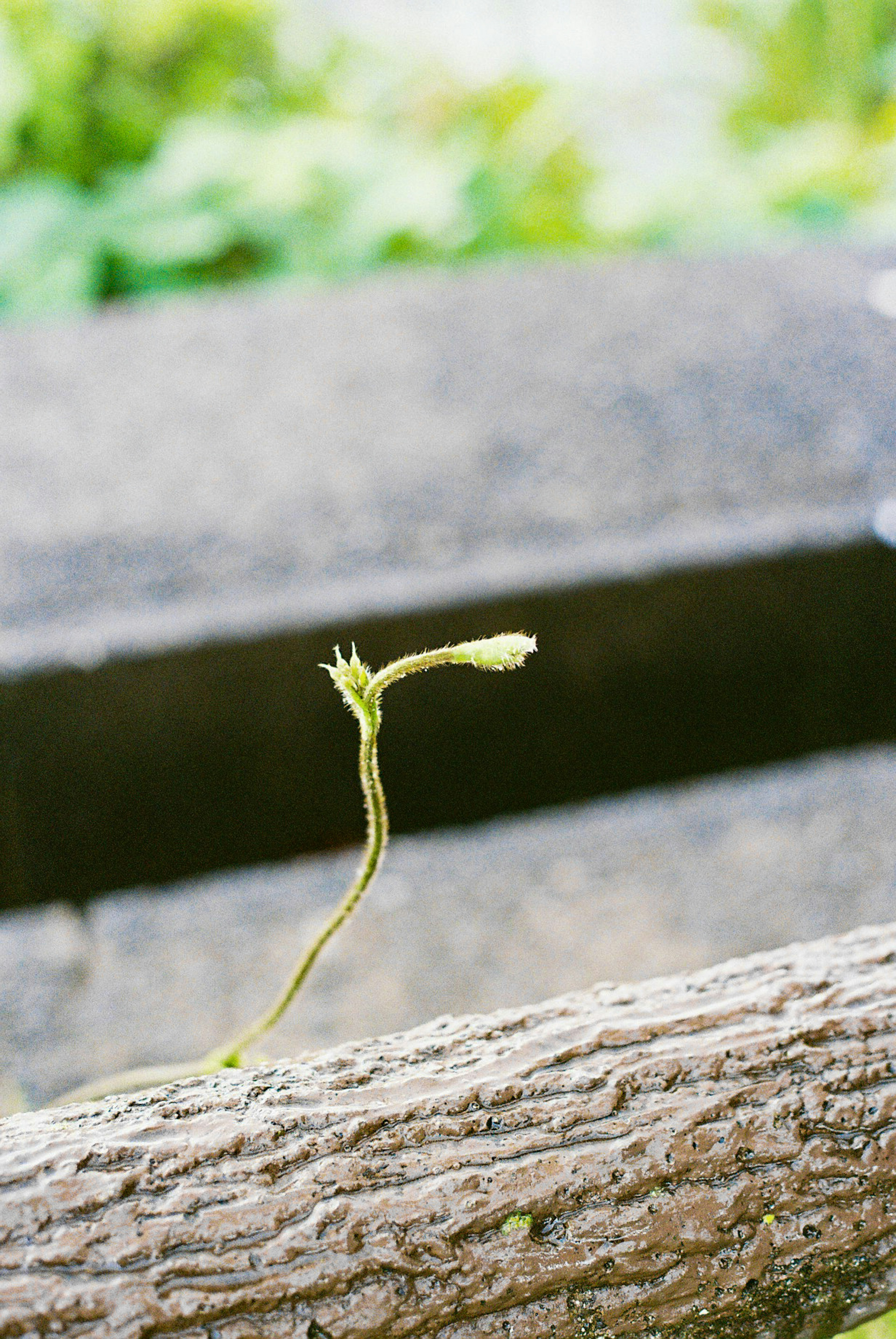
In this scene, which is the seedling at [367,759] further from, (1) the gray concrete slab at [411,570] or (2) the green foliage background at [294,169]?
(2) the green foliage background at [294,169]

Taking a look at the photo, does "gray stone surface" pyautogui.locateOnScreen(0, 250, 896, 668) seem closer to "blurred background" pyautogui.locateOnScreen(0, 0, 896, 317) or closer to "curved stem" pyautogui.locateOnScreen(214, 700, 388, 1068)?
"blurred background" pyautogui.locateOnScreen(0, 0, 896, 317)

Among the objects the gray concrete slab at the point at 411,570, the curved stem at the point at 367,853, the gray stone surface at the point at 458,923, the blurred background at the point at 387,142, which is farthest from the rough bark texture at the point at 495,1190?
the blurred background at the point at 387,142

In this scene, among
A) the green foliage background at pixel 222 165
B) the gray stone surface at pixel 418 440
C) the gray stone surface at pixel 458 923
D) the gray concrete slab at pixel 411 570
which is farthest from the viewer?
the green foliage background at pixel 222 165

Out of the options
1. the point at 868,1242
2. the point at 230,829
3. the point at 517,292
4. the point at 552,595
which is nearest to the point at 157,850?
the point at 230,829

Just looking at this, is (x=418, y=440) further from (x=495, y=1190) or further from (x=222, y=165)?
(x=495, y=1190)

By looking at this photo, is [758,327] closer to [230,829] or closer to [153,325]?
[153,325]
